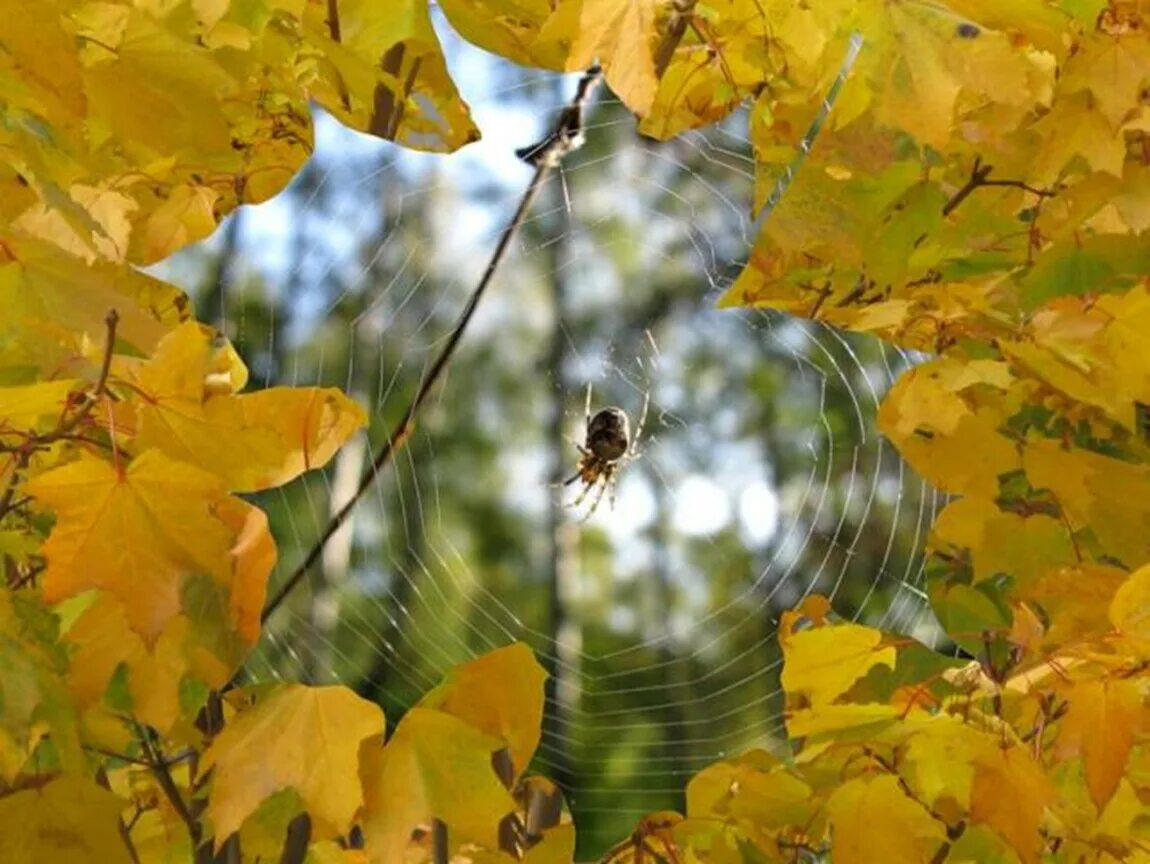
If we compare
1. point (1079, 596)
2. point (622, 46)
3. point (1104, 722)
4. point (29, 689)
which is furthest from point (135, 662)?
point (1079, 596)

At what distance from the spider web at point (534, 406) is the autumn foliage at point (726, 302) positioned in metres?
0.09

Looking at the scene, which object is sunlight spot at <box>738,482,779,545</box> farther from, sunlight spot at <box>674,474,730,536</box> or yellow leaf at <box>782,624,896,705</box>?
yellow leaf at <box>782,624,896,705</box>

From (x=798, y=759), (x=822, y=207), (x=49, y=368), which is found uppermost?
(x=822, y=207)

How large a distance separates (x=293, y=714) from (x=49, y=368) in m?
0.42

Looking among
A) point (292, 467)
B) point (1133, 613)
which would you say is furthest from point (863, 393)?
point (292, 467)

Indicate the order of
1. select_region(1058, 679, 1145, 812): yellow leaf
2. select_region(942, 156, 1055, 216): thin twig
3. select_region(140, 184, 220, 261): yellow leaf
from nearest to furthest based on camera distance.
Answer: select_region(1058, 679, 1145, 812): yellow leaf
select_region(140, 184, 220, 261): yellow leaf
select_region(942, 156, 1055, 216): thin twig

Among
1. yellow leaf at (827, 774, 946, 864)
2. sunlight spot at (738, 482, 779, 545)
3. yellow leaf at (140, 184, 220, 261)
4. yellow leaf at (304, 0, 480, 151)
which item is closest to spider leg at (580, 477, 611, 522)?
sunlight spot at (738, 482, 779, 545)

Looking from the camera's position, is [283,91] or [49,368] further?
[283,91]

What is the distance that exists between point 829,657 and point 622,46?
709 mm

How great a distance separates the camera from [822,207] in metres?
2.15

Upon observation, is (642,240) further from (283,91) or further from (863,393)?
(283,91)

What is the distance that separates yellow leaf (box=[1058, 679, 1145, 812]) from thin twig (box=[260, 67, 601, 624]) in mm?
741

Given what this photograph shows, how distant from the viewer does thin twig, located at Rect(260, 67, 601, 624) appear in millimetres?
1792

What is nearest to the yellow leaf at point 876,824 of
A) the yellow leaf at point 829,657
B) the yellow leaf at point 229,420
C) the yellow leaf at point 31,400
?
the yellow leaf at point 829,657
